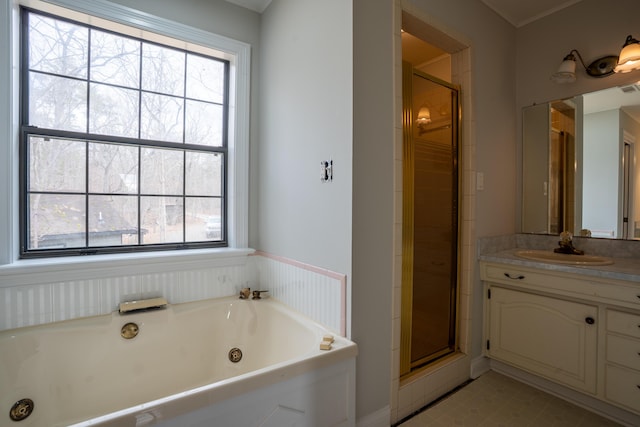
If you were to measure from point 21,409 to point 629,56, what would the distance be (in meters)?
3.73

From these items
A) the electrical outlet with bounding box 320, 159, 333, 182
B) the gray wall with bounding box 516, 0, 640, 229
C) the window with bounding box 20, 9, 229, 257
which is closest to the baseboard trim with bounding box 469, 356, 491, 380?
the gray wall with bounding box 516, 0, 640, 229

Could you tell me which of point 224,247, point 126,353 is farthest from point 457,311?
point 126,353

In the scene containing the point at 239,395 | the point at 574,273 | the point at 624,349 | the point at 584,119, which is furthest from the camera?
the point at 584,119

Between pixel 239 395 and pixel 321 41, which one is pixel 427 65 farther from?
pixel 239 395

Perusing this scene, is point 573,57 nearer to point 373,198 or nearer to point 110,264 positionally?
point 373,198

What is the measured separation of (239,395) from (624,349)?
1.93 m

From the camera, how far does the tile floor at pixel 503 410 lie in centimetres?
164

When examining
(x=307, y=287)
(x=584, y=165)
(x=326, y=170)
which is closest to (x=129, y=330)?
(x=307, y=287)

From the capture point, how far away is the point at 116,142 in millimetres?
1853

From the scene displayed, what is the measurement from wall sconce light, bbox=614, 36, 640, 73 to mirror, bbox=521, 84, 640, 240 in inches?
5.0

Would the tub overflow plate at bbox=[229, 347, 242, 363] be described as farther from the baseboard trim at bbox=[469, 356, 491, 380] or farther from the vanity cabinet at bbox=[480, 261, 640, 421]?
the vanity cabinet at bbox=[480, 261, 640, 421]

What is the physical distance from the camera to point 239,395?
1.08m

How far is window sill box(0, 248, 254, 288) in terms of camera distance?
151 cm

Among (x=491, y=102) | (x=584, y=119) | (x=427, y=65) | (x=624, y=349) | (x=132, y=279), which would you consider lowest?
(x=624, y=349)
